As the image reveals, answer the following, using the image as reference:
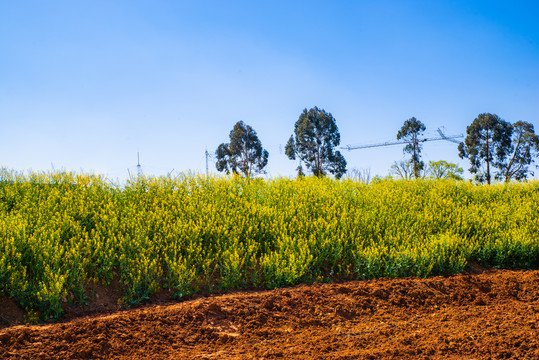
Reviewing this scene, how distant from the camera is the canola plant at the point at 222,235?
5.44 m

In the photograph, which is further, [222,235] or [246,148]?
[246,148]

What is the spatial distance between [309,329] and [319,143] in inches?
1299

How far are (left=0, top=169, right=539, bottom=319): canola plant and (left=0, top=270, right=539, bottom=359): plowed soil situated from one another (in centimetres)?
82

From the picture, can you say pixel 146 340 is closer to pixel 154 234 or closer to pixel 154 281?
pixel 154 281

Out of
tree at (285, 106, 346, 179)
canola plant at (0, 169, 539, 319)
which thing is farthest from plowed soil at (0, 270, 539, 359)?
tree at (285, 106, 346, 179)

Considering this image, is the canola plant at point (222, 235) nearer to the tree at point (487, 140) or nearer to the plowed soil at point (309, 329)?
the plowed soil at point (309, 329)

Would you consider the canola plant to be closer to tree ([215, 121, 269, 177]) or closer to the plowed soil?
the plowed soil

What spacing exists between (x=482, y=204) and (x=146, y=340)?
386 inches

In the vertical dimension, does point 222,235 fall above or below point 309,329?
above

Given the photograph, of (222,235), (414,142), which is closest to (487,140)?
(414,142)

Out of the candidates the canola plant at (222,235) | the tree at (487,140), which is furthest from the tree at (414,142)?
the canola plant at (222,235)

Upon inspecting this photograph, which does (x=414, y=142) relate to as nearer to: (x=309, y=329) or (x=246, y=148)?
(x=246, y=148)

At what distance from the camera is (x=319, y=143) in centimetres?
3659

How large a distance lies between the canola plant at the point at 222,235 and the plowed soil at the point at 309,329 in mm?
823
